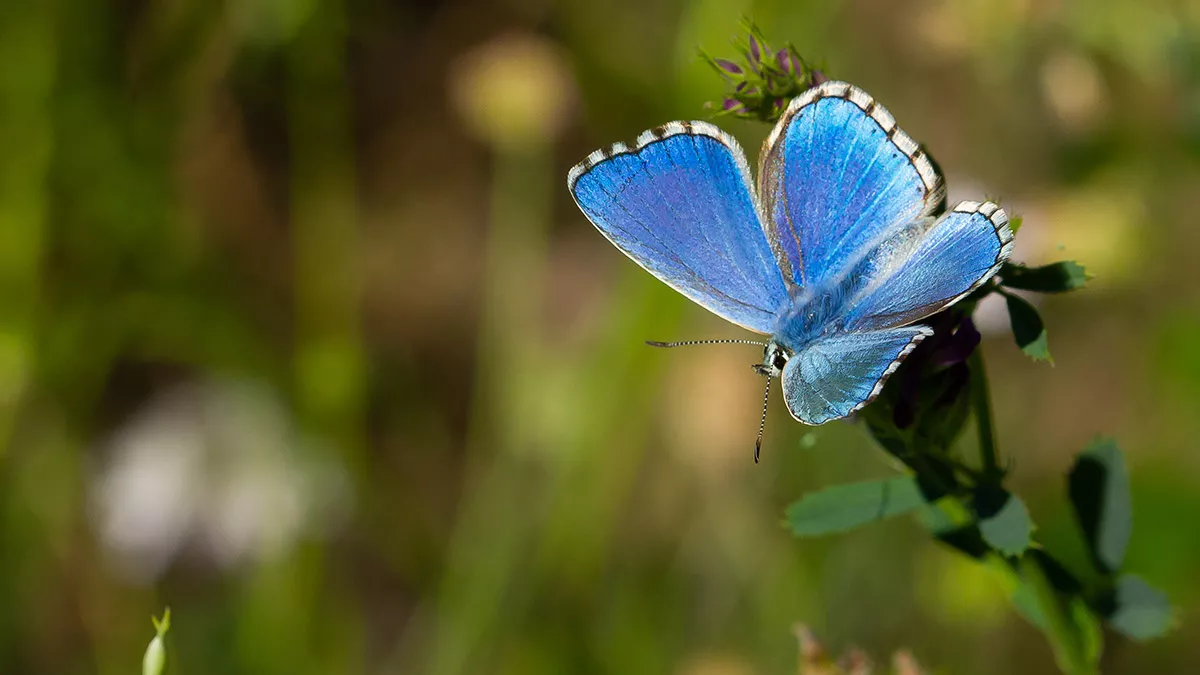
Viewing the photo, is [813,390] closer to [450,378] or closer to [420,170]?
[450,378]

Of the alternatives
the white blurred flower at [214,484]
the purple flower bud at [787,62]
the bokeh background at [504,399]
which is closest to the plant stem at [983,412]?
the purple flower bud at [787,62]

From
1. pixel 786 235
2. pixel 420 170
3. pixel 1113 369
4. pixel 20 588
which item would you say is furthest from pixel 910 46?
pixel 20 588

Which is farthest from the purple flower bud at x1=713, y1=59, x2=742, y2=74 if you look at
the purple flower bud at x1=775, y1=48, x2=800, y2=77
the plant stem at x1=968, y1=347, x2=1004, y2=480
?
the plant stem at x1=968, y1=347, x2=1004, y2=480

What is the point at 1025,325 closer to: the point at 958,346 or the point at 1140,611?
the point at 958,346

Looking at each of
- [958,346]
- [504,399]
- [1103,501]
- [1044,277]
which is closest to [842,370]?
[958,346]

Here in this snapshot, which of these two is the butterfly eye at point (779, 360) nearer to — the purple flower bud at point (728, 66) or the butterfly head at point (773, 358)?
the butterfly head at point (773, 358)
